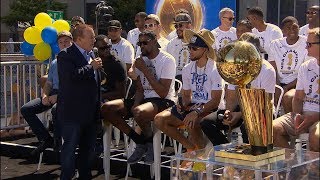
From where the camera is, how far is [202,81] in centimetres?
563

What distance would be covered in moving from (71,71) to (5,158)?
3064mm

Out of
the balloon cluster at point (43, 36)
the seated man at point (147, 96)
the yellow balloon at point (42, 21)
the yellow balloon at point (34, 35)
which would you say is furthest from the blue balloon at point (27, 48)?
the seated man at point (147, 96)

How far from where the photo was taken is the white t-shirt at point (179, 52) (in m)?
7.30

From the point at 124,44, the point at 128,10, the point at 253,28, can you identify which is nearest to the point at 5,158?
the point at 124,44

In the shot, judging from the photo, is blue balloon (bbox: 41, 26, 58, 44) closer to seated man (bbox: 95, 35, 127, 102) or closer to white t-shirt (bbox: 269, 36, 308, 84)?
seated man (bbox: 95, 35, 127, 102)

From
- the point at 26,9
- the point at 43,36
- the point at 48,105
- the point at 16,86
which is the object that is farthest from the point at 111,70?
the point at 26,9

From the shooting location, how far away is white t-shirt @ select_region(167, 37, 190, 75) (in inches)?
288

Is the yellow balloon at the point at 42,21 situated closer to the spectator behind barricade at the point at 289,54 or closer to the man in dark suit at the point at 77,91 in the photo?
the man in dark suit at the point at 77,91

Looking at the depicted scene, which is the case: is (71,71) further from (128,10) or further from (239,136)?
(128,10)

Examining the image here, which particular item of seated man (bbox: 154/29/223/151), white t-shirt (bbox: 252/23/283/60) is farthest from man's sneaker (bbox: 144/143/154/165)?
white t-shirt (bbox: 252/23/283/60)

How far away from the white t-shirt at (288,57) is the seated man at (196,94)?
1.20m

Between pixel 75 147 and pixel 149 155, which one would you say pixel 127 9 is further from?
pixel 75 147

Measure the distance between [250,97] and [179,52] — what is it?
431cm

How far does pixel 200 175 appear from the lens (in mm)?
3340
